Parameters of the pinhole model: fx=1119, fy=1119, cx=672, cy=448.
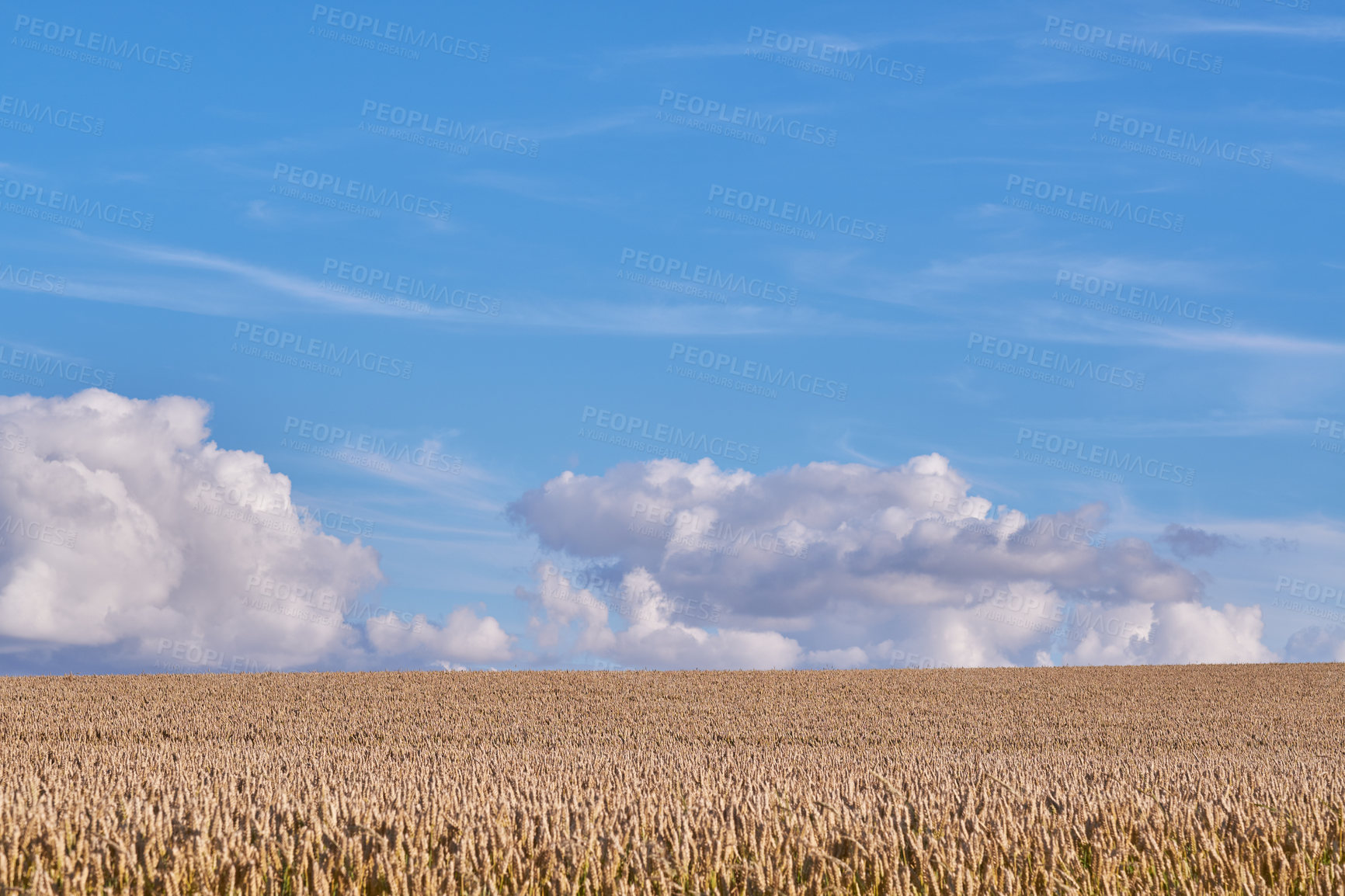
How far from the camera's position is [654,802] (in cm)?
769

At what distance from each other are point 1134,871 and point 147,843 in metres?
5.58

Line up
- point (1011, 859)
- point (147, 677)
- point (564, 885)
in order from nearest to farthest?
1. point (564, 885)
2. point (1011, 859)
3. point (147, 677)

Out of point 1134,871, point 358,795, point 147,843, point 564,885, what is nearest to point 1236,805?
point 1134,871

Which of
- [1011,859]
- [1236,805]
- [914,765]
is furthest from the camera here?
[914,765]

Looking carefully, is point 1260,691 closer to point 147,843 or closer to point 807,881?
point 807,881

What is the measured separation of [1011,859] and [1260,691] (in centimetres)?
2658

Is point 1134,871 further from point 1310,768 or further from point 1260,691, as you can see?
point 1260,691

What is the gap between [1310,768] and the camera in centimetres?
1355

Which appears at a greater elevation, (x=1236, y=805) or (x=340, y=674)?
(x=340, y=674)

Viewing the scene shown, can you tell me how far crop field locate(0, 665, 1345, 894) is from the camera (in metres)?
5.91

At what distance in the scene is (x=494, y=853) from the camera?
6004 millimetres

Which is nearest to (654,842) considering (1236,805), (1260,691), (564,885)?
(564,885)

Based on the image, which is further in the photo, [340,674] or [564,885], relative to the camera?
[340,674]

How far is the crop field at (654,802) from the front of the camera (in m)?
5.91
